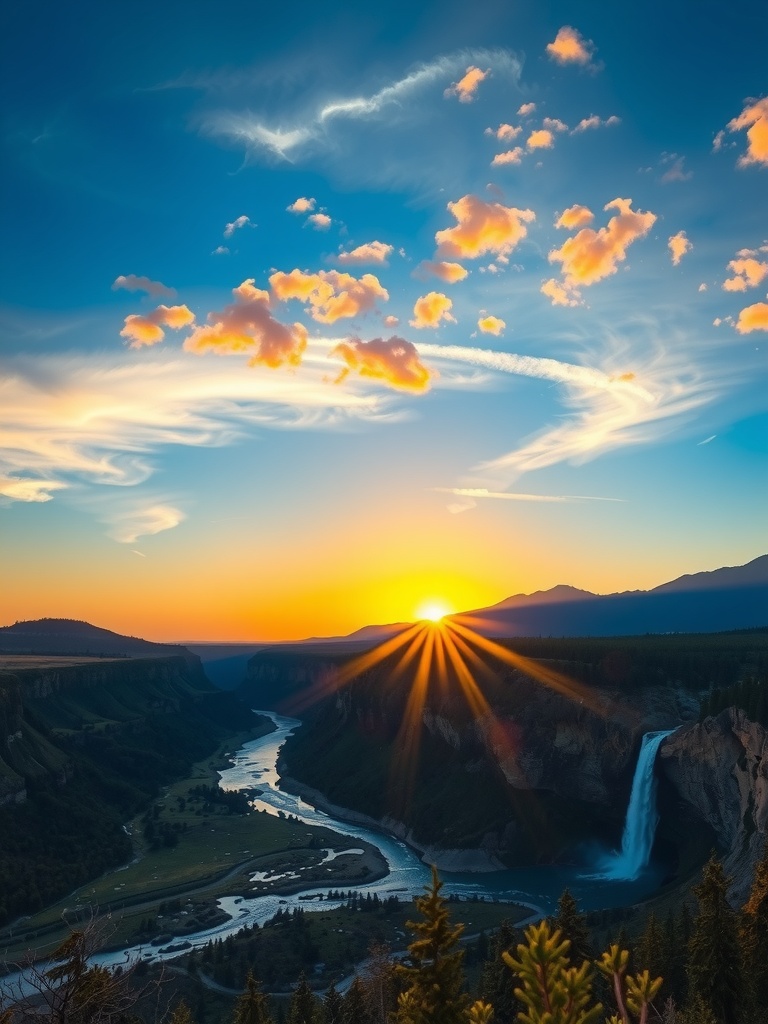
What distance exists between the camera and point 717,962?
158 feet

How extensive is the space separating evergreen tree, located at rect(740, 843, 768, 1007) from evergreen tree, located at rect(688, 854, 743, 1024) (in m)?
3.07

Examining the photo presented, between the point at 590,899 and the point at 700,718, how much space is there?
3669 cm

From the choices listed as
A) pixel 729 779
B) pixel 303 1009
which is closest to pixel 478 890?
pixel 729 779

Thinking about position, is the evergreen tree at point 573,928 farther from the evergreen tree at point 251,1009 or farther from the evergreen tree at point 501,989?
the evergreen tree at point 251,1009

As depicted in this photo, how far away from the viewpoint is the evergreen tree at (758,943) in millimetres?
51031

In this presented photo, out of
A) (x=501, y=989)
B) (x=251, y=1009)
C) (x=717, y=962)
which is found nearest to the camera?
(x=717, y=962)

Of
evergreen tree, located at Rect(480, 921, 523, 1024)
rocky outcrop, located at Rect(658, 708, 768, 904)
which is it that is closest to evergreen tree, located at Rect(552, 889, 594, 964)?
evergreen tree, located at Rect(480, 921, 523, 1024)

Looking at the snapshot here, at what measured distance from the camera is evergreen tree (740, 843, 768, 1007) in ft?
167

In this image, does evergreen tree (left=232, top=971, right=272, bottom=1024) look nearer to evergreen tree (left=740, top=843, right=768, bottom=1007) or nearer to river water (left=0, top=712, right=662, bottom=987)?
evergreen tree (left=740, top=843, right=768, bottom=1007)

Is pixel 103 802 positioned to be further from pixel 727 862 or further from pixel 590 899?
pixel 727 862

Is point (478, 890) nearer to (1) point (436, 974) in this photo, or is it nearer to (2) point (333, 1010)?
(2) point (333, 1010)

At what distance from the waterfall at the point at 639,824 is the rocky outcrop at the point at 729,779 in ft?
9.79

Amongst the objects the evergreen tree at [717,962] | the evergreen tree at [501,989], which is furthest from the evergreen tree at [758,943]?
the evergreen tree at [501,989]

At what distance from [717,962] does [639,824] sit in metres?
92.9
